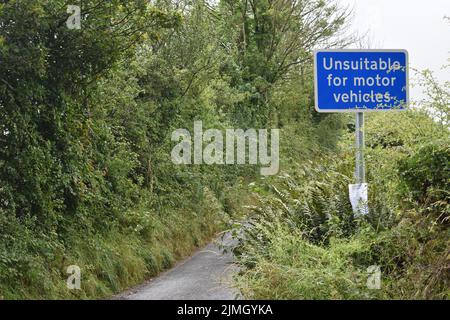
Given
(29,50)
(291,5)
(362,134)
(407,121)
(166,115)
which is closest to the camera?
(407,121)

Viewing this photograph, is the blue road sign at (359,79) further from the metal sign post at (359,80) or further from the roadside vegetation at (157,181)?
the roadside vegetation at (157,181)

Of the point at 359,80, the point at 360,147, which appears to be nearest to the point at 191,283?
the point at 360,147

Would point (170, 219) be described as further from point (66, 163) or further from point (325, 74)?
point (325, 74)

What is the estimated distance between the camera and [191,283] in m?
11.7

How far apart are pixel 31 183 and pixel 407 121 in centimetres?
575

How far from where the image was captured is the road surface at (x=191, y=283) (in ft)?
33.1

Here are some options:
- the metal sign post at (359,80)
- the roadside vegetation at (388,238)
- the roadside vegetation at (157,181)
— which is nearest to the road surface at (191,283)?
the roadside vegetation at (157,181)

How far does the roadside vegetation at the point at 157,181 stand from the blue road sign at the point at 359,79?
0.31m

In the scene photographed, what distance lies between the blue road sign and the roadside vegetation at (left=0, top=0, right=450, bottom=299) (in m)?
0.31

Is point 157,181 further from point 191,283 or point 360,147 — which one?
point 360,147

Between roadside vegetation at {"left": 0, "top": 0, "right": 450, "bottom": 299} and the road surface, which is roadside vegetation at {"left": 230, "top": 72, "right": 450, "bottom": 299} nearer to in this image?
roadside vegetation at {"left": 0, "top": 0, "right": 450, "bottom": 299}

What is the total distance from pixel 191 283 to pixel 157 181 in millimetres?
4785

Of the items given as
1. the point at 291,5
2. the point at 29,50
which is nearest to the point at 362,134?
the point at 29,50

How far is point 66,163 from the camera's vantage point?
11.2 meters
